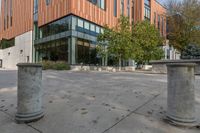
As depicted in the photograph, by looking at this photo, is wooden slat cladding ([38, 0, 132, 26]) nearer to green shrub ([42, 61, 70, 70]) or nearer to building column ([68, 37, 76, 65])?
building column ([68, 37, 76, 65])

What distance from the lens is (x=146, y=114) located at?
416 cm

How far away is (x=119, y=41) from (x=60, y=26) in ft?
32.4

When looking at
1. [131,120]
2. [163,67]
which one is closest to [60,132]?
[131,120]

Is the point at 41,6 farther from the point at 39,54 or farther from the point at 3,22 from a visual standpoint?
the point at 3,22

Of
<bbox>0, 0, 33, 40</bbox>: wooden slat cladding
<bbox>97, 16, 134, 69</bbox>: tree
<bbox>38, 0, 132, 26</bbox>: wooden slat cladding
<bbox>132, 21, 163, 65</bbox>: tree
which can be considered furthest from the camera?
<bbox>0, 0, 33, 40</bbox>: wooden slat cladding

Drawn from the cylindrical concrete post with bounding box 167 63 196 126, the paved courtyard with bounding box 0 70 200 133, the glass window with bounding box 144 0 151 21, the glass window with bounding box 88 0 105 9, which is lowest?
the paved courtyard with bounding box 0 70 200 133

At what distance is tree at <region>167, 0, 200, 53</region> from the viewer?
88.2 ft

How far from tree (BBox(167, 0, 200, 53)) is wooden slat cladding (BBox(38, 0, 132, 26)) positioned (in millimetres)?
10113

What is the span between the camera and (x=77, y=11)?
2381 cm

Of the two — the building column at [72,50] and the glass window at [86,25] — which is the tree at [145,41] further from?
the building column at [72,50]

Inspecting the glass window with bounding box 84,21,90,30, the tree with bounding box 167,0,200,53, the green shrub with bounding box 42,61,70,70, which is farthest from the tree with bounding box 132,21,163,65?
the green shrub with bounding box 42,61,70,70

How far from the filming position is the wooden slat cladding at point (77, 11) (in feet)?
77.6

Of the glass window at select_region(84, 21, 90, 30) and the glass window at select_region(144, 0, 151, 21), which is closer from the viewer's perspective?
the glass window at select_region(84, 21, 90, 30)

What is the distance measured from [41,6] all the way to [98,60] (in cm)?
1301
